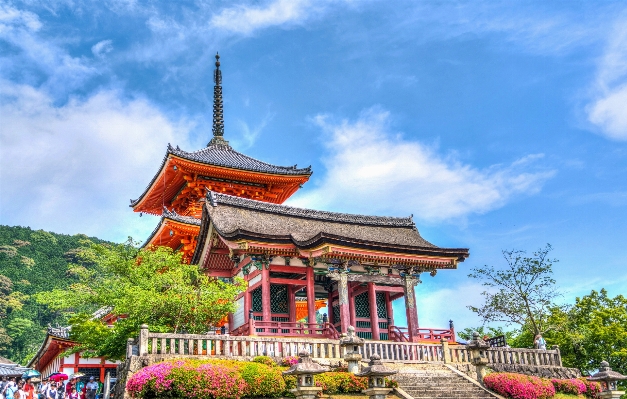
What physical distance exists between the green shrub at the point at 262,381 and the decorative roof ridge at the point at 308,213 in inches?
466

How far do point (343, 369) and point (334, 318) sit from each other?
8.81 metres

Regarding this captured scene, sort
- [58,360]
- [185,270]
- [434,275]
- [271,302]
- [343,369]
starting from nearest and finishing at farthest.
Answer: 1. [343,369]
2. [185,270]
3. [271,302]
4. [434,275]
5. [58,360]

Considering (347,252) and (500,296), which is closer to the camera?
(347,252)

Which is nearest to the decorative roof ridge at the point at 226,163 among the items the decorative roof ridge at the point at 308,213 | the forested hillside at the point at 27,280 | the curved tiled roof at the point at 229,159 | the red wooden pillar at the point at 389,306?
the curved tiled roof at the point at 229,159

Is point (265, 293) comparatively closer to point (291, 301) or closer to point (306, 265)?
point (306, 265)

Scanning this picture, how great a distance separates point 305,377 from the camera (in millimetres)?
16953

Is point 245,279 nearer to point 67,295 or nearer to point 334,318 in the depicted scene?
point 334,318

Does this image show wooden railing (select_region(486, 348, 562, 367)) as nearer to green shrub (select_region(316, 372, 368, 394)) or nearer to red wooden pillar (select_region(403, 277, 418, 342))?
red wooden pillar (select_region(403, 277, 418, 342))

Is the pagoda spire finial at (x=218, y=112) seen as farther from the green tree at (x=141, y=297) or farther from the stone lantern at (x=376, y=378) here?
the stone lantern at (x=376, y=378)

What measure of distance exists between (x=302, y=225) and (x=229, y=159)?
35.4 feet

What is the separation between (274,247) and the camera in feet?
80.4

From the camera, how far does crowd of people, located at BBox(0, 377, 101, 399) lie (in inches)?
830

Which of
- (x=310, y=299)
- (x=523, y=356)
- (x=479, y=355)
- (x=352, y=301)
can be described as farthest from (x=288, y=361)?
(x=523, y=356)

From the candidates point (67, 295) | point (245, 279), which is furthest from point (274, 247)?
point (67, 295)
